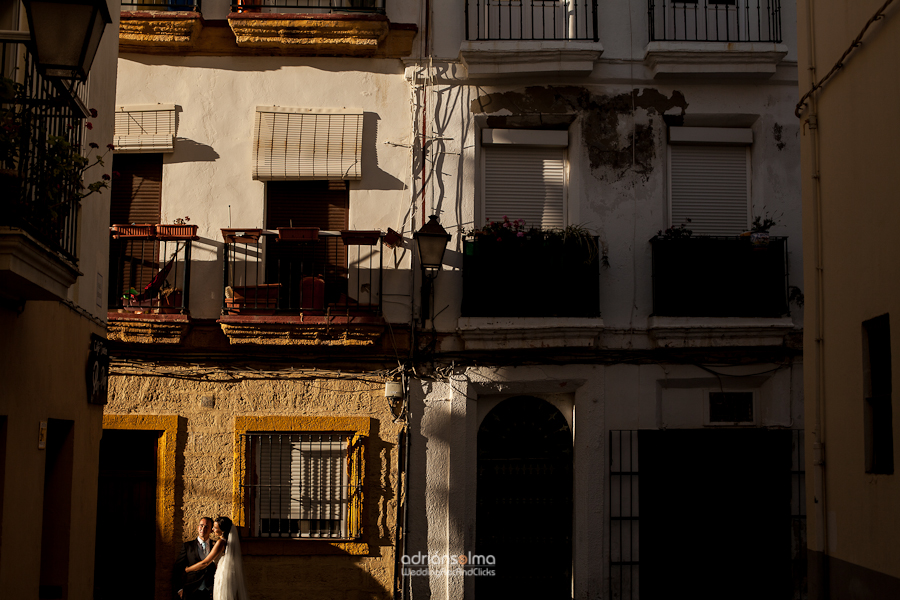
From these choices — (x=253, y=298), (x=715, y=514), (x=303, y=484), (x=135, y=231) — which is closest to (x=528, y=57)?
(x=253, y=298)

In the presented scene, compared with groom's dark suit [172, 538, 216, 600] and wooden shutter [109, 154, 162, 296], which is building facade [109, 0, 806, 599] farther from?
groom's dark suit [172, 538, 216, 600]

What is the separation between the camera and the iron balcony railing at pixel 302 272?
10.0 m

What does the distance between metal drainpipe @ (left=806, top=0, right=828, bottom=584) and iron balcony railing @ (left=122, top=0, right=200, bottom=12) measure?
6.82m

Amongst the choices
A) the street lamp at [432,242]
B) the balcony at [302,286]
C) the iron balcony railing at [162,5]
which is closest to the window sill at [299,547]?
the balcony at [302,286]

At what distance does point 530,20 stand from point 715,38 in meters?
2.22

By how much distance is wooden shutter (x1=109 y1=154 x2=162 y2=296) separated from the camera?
10.4 meters

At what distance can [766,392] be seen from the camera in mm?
10555

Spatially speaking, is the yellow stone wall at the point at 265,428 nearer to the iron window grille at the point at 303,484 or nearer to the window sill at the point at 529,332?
the iron window grille at the point at 303,484

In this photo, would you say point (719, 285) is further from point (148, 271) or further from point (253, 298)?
point (148, 271)

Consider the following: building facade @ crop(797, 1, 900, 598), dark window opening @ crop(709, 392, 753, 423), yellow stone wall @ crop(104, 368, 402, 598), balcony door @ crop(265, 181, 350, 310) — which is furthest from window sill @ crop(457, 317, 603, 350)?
building facade @ crop(797, 1, 900, 598)

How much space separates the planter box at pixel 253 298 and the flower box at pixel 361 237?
0.92 m

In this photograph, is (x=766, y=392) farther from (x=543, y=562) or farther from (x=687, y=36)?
(x=687, y=36)

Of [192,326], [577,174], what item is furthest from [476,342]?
[192,326]

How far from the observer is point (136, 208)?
10.6 meters
